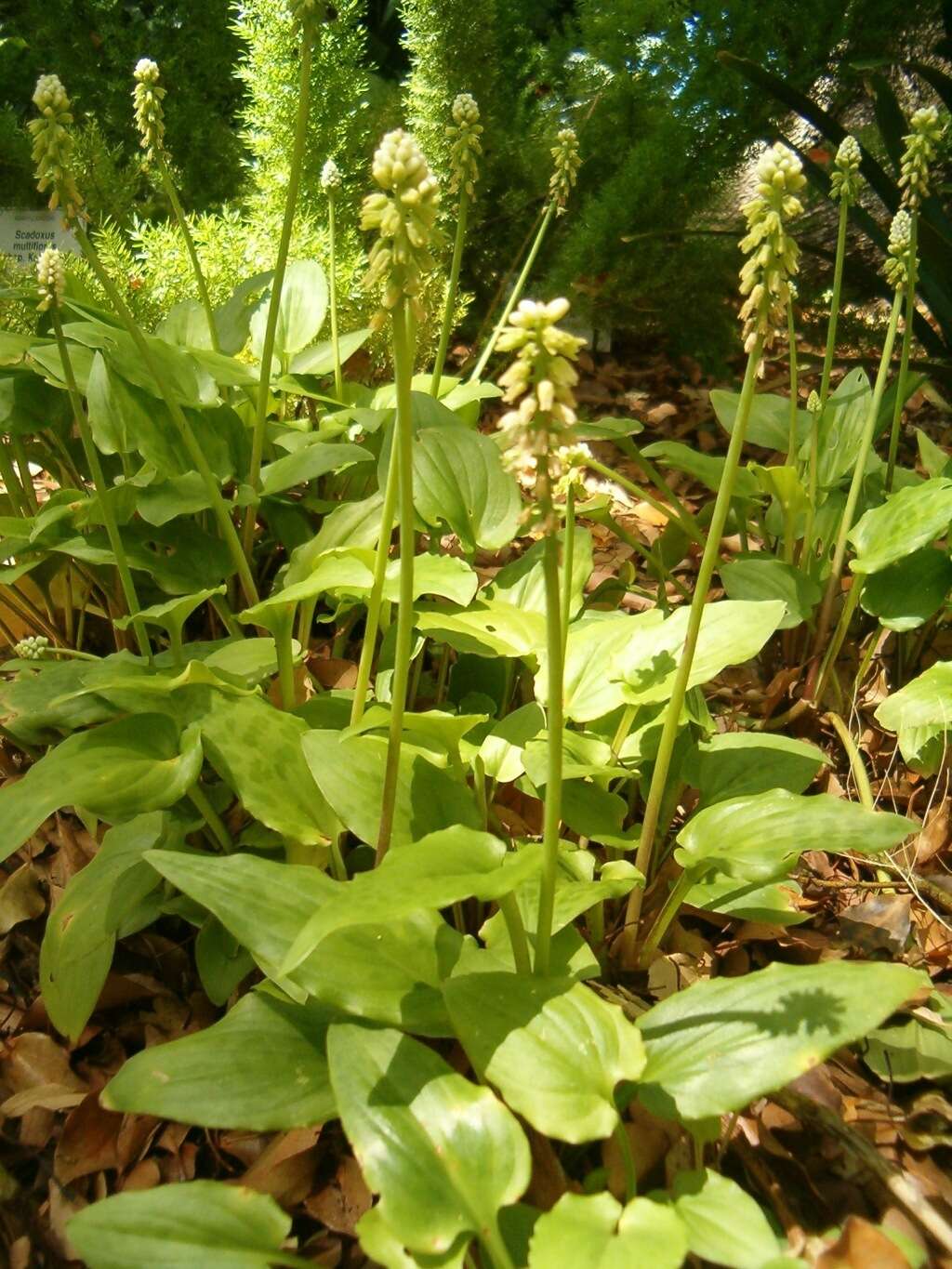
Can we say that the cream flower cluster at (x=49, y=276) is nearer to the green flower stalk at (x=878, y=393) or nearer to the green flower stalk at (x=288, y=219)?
the green flower stalk at (x=288, y=219)

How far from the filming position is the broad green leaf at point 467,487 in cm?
174

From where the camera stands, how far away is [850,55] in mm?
2975

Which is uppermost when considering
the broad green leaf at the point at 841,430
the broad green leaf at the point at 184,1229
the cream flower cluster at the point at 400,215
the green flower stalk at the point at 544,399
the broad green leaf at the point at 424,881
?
the cream flower cluster at the point at 400,215

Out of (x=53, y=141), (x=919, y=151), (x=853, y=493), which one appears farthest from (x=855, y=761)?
(x=53, y=141)

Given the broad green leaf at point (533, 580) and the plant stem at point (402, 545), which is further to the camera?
the broad green leaf at point (533, 580)

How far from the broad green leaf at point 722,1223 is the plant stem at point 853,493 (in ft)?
4.14

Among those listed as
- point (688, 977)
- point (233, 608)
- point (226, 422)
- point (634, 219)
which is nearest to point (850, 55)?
point (634, 219)

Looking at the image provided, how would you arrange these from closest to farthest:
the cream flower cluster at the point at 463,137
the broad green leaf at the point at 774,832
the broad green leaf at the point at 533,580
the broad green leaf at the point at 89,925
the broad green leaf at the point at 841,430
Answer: the broad green leaf at the point at 774,832, the broad green leaf at the point at 89,925, the cream flower cluster at the point at 463,137, the broad green leaf at the point at 533,580, the broad green leaf at the point at 841,430

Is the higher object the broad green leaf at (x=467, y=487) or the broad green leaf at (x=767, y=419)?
the broad green leaf at (x=767, y=419)

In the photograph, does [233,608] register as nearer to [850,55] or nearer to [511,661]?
[511,661]

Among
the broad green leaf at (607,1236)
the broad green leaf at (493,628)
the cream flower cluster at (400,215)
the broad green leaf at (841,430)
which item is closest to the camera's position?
the broad green leaf at (607,1236)

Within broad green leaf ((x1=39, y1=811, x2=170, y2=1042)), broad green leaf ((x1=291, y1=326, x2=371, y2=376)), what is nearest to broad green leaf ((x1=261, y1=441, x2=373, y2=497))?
broad green leaf ((x1=291, y1=326, x2=371, y2=376))

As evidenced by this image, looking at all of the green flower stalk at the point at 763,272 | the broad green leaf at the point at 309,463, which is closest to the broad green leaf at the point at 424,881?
the green flower stalk at the point at 763,272

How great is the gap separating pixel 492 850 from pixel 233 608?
1113 millimetres
